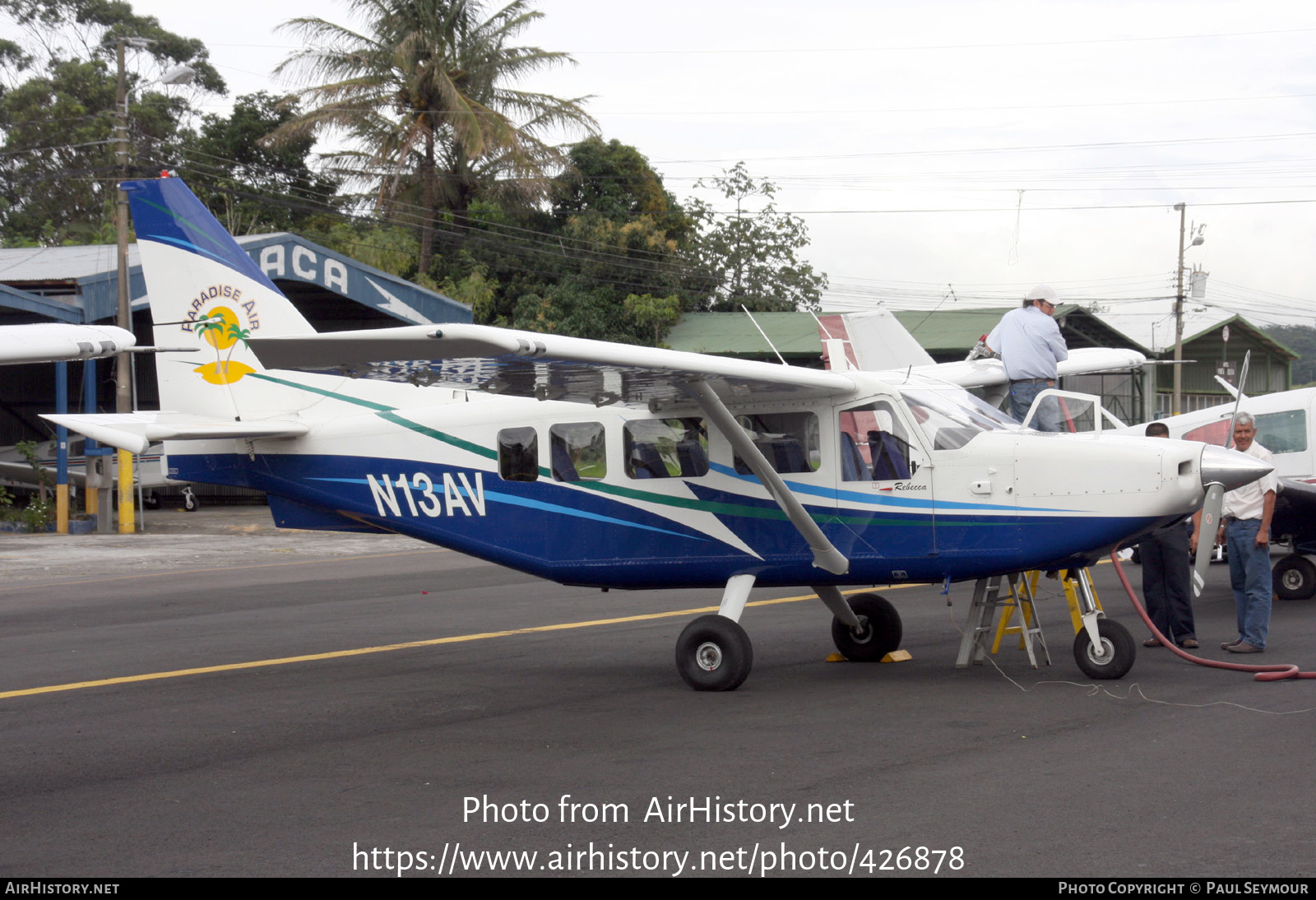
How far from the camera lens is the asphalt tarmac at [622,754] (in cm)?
503

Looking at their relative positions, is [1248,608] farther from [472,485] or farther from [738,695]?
[472,485]

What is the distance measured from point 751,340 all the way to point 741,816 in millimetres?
31308

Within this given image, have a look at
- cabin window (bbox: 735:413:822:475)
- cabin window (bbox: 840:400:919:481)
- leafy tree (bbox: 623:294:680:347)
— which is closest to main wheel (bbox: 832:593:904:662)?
cabin window (bbox: 840:400:919:481)

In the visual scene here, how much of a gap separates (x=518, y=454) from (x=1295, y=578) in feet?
30.6

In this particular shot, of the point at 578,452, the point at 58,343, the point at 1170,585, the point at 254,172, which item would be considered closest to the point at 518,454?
the point at 578,452

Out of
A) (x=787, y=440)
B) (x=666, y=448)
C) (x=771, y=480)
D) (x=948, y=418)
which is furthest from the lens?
(x=666, y=448)

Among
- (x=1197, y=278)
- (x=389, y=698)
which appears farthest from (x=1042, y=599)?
(x=1197, y=278)

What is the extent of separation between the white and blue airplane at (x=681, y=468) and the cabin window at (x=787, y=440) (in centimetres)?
1

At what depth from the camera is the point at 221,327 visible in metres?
10.9

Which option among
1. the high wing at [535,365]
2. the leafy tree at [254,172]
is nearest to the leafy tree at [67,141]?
the leafy tree at [254,172]

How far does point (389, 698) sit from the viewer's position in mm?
8688

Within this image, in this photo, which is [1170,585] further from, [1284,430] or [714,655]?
[1284,430]

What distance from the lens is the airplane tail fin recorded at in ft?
35.4

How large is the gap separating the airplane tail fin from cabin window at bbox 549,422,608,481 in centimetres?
298
